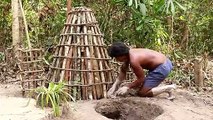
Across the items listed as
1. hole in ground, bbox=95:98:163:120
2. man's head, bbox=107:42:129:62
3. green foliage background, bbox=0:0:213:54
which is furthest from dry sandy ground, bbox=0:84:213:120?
green foliage background, bbox=0:0:213:54

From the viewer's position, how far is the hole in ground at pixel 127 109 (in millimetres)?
5609

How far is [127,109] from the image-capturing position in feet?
19.1

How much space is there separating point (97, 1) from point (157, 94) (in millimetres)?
2806

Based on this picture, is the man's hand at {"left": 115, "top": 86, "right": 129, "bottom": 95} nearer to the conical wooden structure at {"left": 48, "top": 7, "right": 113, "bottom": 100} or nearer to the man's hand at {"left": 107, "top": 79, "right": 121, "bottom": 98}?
the man's hand at {"left": 107, "top": 79, "right": 121, "bottom": 98}

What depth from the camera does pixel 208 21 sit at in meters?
9.97

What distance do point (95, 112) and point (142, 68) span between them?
43.3 inches

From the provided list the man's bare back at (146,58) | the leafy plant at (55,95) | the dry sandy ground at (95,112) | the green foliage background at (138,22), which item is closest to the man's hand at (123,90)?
the dry sandy ground at (95,112)

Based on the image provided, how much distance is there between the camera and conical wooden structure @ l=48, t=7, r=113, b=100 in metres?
5.91

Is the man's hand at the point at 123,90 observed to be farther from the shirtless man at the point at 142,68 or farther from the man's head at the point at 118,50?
the man's head at the point at 118,50

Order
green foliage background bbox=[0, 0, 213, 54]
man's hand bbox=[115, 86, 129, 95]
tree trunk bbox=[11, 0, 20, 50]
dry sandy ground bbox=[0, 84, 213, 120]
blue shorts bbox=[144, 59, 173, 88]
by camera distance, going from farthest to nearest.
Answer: tree trunk bbox=[11, 0, 20, 50] → green foliage background bbox=[0, 0, 213, 54] → blue shorts bbox=[144, 59, 173, 88] → man's hand bbox=[115, 86, 129, 95] → dry sandy ground bbox=[0, 84, 213, 120]

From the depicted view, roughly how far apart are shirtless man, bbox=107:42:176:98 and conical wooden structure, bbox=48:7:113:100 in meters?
0.26

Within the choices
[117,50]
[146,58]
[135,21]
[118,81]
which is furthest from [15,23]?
[146,58]

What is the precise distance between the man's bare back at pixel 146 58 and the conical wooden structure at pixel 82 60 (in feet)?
1.97

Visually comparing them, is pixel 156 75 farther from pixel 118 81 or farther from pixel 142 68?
pixel 118 81
